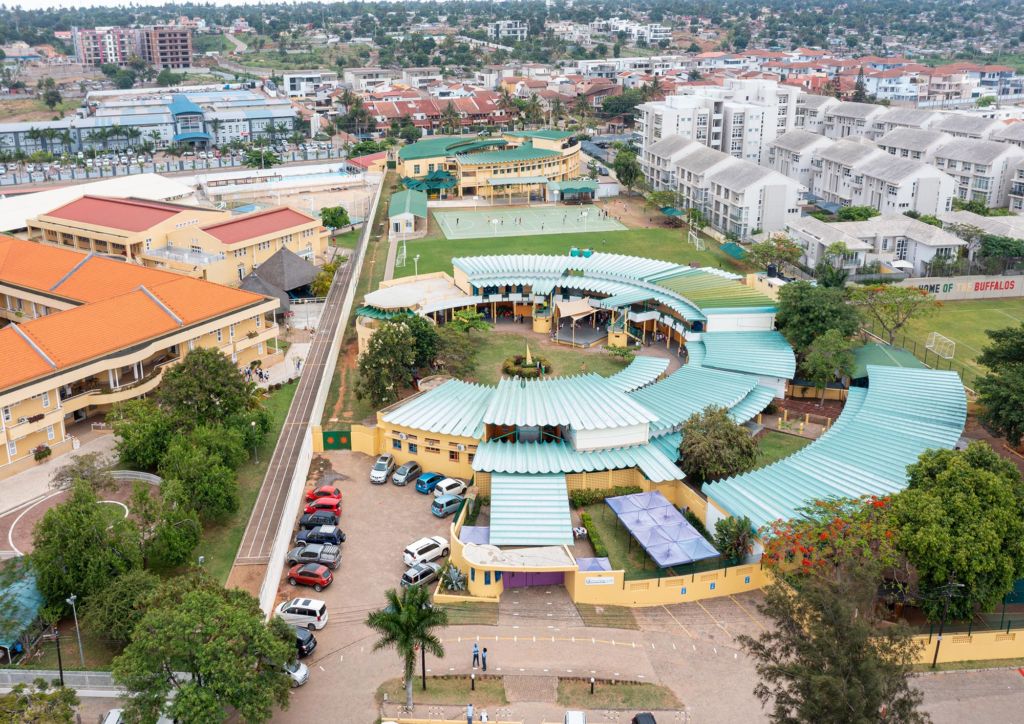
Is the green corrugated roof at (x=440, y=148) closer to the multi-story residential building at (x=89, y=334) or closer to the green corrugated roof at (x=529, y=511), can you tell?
the multi-story residential building at (x=89, y=334)

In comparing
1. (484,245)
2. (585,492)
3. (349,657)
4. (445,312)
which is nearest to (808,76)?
(484,245)

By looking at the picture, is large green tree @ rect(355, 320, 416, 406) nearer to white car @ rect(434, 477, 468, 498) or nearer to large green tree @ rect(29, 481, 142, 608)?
white car @ rect(434, 477, 468, 498)

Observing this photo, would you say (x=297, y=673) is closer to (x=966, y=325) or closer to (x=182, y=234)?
(x=182, y=234)

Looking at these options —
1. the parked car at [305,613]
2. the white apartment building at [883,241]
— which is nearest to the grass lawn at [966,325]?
the white apartment building at [883,241]

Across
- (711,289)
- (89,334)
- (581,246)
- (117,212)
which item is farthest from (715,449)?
(117,212)

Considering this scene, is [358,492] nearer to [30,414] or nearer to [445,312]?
[30,414]
